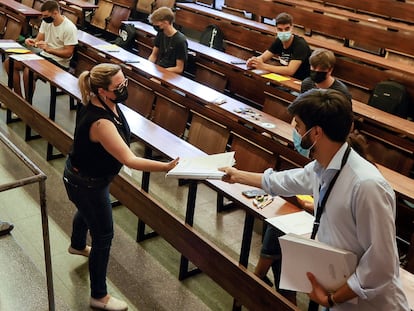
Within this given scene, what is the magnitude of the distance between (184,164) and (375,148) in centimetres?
183

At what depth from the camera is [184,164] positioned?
237 centimetres

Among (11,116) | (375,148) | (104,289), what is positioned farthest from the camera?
(11,116)

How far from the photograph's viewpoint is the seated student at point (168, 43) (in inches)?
188

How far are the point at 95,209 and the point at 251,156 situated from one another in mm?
1330

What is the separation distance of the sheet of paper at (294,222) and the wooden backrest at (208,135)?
1.31 m

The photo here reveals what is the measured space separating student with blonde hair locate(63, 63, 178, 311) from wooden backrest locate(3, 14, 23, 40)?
4.56 meters

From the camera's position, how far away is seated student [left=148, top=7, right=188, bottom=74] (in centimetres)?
477

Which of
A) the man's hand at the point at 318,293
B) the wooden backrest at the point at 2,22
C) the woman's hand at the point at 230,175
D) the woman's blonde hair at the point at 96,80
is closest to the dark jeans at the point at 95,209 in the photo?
the woman's blonde hair at the point at 96,80

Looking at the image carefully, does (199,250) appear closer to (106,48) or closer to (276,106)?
(276,106)

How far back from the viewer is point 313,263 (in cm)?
170

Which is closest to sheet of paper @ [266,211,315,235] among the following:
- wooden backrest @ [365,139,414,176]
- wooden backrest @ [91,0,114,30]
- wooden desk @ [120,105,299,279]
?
wooden desk @ [120,105,299,279]

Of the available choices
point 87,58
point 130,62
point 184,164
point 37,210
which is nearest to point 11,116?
point 87,58

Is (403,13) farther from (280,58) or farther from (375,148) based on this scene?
(375,148)

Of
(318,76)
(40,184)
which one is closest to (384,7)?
(318,76)
